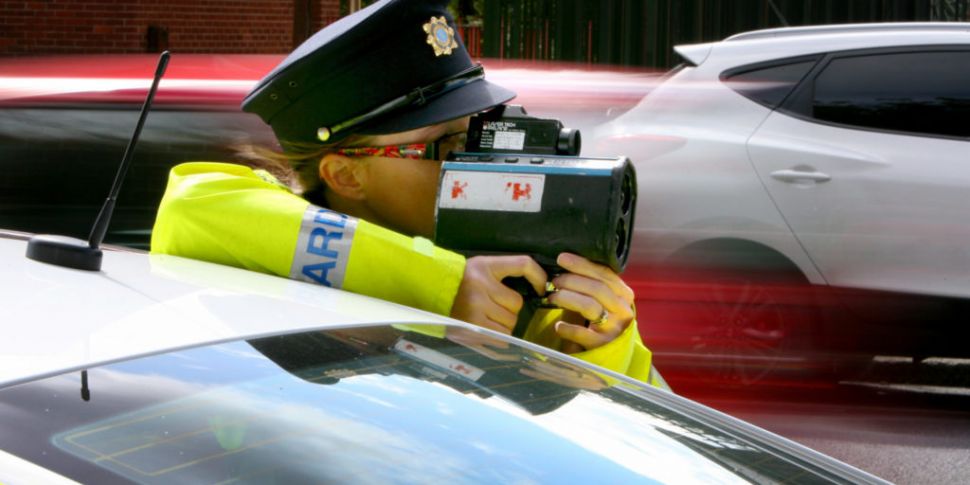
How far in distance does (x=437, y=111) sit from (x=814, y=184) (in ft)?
13.1

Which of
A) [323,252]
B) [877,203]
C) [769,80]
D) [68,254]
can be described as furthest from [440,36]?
[769,80]

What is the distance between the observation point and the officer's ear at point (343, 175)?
245 centimetres

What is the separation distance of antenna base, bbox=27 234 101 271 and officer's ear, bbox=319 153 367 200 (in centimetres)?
67

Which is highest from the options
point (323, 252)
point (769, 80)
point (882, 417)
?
point (769, 80)

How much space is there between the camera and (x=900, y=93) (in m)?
6.27

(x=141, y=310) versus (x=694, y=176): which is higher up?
(x=141, y=310)

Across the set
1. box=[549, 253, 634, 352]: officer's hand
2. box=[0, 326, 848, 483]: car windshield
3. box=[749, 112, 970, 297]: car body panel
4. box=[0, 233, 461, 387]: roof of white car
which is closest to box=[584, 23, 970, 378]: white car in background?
box=[749, 112, 970, 297]: car body panel

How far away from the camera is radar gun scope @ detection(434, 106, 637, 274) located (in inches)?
83.3

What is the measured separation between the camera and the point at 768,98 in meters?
6.32

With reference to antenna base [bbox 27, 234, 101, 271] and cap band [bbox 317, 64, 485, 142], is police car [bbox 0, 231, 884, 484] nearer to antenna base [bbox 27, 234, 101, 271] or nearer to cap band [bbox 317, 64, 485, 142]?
antenna base [bbox 27, 234, 101, 271]

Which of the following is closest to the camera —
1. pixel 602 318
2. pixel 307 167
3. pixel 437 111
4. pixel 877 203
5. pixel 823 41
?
pixel 602 318

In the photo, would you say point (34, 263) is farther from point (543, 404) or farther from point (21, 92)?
point (21, 92)

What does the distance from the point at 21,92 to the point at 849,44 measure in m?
3.34

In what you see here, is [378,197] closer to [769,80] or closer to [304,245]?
[304,245]
